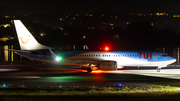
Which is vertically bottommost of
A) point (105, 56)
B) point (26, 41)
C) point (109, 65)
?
point (109, 65)

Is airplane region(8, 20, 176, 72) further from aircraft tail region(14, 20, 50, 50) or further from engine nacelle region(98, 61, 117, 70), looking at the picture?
engine nacelle region(98, 61, 117, 70)

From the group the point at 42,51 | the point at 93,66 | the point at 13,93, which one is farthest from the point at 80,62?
the point at 13,93

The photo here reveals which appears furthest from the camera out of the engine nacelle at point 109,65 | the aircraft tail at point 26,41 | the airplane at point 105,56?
the aircraft tail at point 26,41

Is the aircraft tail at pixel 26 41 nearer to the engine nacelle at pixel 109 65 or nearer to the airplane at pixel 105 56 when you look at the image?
the airplane at pixel 105 56

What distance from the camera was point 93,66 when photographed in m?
31.0

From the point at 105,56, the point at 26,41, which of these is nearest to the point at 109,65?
the point at 105,56

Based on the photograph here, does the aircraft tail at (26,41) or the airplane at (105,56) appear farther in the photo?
the aircraft tail at (26,41)

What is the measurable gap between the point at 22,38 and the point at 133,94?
2427cm

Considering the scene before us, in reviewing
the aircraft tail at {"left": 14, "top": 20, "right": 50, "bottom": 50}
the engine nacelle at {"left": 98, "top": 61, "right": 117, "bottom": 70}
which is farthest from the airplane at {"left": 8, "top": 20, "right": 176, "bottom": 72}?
the engine nacelle at {"left": 98, "top": 61, "right": 117, "bottom": 70}

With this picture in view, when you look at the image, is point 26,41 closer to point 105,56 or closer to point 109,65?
point 105,56

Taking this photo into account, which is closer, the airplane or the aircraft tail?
the airplane

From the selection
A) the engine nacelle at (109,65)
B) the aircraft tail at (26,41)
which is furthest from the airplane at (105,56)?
the engine nacelle at (109,65)

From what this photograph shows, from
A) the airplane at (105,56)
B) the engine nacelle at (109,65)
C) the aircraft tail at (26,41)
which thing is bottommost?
the engine nacelle at (109,65)
